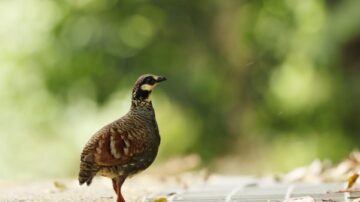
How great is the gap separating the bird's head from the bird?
16mm

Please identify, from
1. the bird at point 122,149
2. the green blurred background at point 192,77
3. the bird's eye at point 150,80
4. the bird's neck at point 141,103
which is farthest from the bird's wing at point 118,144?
the green blurred background at point 192,77

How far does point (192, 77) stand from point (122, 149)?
10.2m

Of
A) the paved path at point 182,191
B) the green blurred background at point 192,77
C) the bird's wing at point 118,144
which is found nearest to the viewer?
the bird's wing at point 118,144

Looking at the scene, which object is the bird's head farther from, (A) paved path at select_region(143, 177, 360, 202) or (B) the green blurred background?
(B) the green blurred background

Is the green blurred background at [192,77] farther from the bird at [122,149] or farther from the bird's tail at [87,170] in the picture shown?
the bird's tail at [87,170]

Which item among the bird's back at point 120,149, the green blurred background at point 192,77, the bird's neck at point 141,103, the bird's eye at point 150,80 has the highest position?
the green blurred background at point 192,77

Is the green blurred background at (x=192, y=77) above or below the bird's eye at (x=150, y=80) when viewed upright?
above

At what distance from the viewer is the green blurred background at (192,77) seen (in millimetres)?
15633

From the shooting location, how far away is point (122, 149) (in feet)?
18.7

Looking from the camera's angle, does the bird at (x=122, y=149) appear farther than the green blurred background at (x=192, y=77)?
No

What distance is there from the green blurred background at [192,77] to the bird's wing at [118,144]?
9179mm

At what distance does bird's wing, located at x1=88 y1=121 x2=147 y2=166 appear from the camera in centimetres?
564

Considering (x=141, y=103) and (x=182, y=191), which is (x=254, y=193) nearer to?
(x=182, y=191)

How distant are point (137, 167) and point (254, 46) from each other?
37.0 feet
